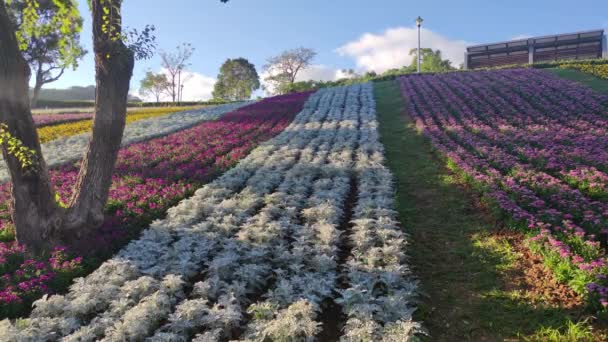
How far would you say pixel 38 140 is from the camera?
842 cm

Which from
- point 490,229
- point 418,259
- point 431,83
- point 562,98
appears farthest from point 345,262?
point 431,83

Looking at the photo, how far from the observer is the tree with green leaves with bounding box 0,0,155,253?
25.7 ft

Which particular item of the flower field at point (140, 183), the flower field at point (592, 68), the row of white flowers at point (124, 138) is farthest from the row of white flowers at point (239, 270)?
the flower field at point (592, 68)

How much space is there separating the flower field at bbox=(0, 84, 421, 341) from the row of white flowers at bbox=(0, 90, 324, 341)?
0.02 metres

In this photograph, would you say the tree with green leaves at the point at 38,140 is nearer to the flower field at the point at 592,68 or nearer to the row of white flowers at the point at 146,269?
the row of white flowers at the point at 146,269

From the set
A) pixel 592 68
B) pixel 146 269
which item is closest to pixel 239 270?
pixel 146 269

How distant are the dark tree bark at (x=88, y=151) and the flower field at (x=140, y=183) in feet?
1.57

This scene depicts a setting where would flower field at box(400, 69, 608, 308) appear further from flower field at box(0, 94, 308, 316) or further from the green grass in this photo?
flower field at box(0, 94, 308, 316)

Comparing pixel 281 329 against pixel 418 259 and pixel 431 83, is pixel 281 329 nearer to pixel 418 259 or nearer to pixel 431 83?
pixel 418 259

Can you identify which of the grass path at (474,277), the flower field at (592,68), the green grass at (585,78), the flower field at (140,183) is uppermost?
the flower field at (592,68)

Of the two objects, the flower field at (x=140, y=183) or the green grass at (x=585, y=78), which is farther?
the green grass at (x=585, y=78)

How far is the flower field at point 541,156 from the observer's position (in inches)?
305

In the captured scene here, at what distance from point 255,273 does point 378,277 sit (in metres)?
2.14

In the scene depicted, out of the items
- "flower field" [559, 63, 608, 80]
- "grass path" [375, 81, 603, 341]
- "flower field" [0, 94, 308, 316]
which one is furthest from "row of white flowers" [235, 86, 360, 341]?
"flower field" [559, 63, 608, 80]
